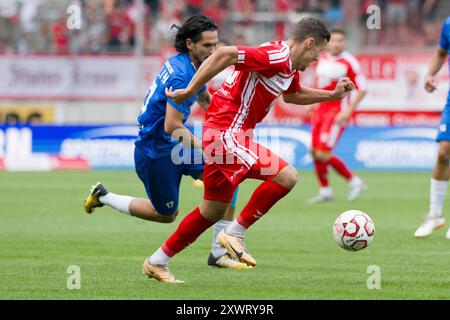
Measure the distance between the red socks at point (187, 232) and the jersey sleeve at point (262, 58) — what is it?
4.15 ft

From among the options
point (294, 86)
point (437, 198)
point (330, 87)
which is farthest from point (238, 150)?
point (330, 87)

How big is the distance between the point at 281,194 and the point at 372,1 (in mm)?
20080

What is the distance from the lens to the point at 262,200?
8.25m

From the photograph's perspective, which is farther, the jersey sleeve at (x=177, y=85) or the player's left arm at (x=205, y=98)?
the player's left arm at (x=205, y=98)

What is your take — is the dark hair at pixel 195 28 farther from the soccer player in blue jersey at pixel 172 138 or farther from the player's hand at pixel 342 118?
the player's hand at pixel 342 118

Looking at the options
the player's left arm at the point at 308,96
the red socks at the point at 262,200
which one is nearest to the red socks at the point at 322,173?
the player's left arm at the point at 308,96

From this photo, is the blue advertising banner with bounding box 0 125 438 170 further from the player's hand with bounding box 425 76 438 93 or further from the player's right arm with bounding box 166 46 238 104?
the player's right arm with bounding box 166 46 238 104

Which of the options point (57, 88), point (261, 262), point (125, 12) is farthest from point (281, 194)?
point (125, 12)

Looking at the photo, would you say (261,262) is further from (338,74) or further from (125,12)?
(125,12)

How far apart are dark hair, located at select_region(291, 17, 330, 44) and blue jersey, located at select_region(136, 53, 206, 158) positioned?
103cm

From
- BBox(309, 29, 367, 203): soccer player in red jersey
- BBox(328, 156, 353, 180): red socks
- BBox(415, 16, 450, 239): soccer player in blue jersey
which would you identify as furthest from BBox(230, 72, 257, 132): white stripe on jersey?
BBox(328, 156, 353, 180): red socks

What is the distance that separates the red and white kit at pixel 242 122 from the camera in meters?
7.80

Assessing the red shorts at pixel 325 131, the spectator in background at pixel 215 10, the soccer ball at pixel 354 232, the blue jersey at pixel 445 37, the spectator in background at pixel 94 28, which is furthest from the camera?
the spectator in background at pixel 215 10

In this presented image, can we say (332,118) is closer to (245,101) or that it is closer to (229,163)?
(245,101)
